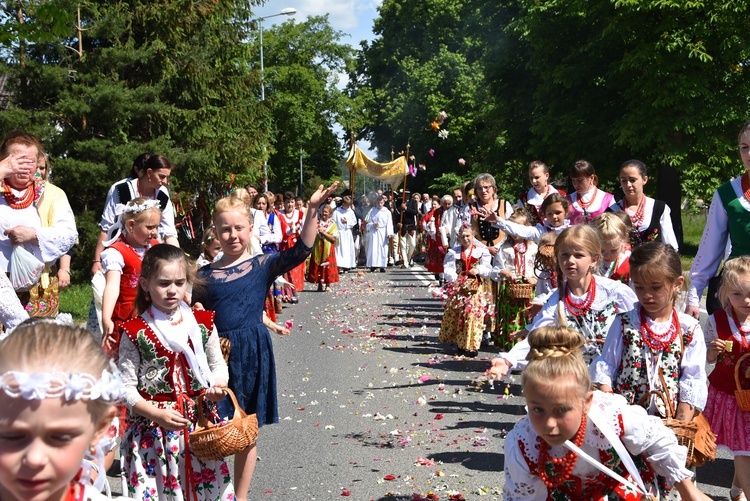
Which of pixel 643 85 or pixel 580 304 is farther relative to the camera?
pixel 643 85

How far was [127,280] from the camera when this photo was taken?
6.36 meters

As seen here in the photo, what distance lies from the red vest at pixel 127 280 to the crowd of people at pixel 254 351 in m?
0.01

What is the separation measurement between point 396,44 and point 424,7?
3.02 m

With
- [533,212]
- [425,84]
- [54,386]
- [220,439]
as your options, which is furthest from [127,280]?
[425,84]

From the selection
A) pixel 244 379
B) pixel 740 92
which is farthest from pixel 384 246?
pixel 244 379

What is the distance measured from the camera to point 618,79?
2750 centimetres

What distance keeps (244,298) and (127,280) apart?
1072 millimetres

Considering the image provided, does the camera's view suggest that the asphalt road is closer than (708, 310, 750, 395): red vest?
No

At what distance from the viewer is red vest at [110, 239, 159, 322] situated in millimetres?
6309

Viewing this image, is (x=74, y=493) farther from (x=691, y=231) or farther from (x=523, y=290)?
(x=691, y=231)

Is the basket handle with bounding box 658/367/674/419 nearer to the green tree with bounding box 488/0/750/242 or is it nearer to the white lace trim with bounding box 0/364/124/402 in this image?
the white lace trim with bounding box 0/364/124/402

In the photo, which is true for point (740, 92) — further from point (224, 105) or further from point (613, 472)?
point (613, 472)

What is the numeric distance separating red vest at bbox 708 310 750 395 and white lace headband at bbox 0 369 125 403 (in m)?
3.92

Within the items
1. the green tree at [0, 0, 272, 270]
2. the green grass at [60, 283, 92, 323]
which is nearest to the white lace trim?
the green grass at [60, 283, 92, 323]
